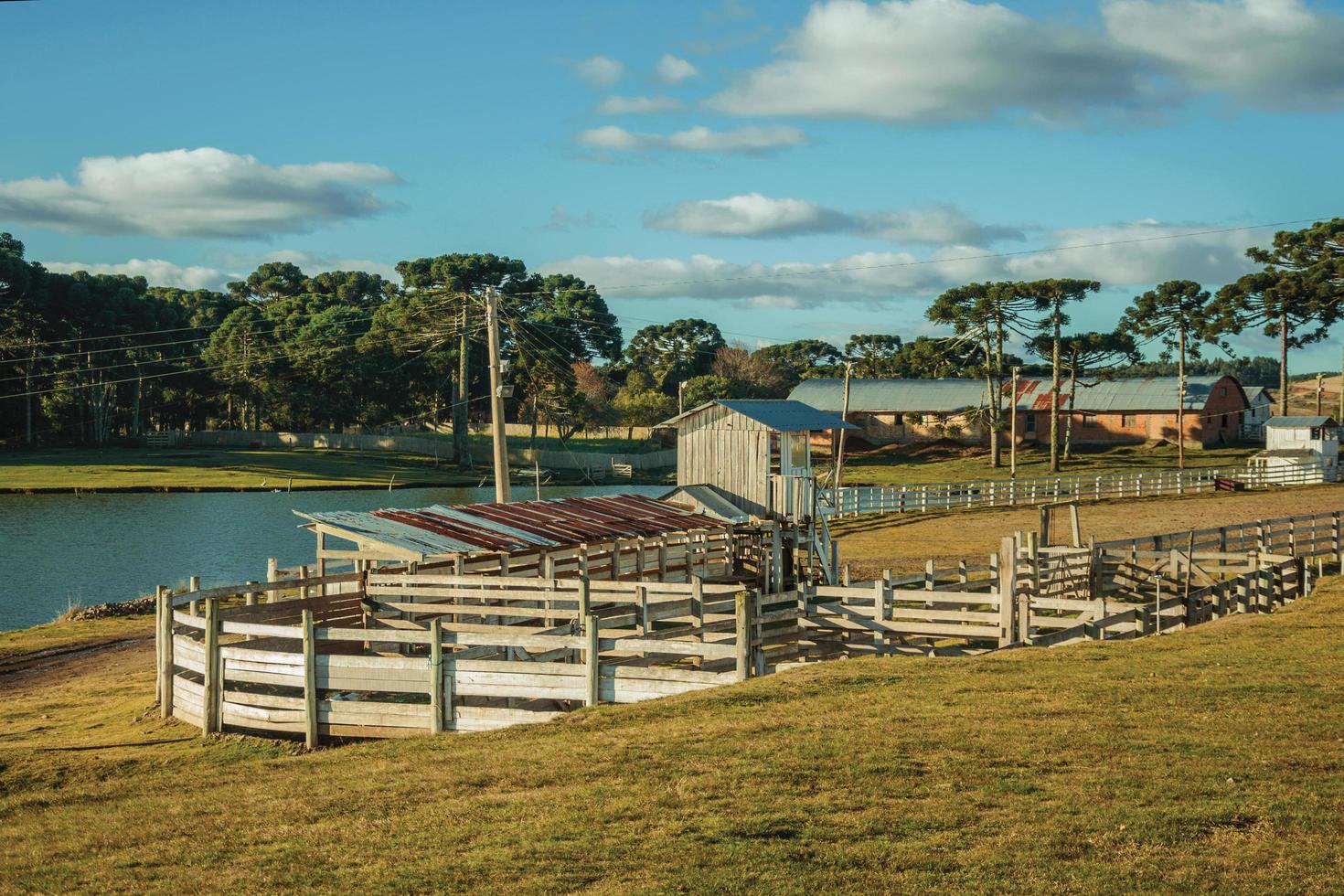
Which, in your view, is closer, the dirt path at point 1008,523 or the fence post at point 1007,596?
the fence post at point 1007,596

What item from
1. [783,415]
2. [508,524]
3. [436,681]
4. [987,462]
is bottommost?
[987,462]

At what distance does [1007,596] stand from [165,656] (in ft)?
41.4

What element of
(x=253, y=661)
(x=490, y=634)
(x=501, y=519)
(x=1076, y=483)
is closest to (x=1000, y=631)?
(x=490, y=634)

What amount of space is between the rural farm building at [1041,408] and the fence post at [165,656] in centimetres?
8297

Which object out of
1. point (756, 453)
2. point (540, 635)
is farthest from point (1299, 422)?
point (540, 635)

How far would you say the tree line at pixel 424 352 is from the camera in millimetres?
88000

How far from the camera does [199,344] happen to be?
125688mm

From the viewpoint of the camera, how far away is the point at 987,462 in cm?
9675

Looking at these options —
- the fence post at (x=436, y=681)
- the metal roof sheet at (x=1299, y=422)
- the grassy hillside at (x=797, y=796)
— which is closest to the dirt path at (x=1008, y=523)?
the metal roof sheet at (x=1299, y=422)

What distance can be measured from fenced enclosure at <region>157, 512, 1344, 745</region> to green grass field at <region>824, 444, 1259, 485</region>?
203 feet

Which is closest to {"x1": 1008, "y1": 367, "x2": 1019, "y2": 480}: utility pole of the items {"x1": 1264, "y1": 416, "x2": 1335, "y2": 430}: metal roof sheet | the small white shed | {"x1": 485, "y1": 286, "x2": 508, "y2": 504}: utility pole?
the small white shed

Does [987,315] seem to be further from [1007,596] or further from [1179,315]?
[1007,596]

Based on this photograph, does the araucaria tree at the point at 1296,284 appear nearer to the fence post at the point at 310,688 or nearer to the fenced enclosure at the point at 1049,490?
the fenced enclosure at the point at 1049,490

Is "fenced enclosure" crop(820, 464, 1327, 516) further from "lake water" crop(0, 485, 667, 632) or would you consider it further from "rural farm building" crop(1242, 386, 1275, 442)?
"rural farm building" crop(1242, 386, 1275, 442)
